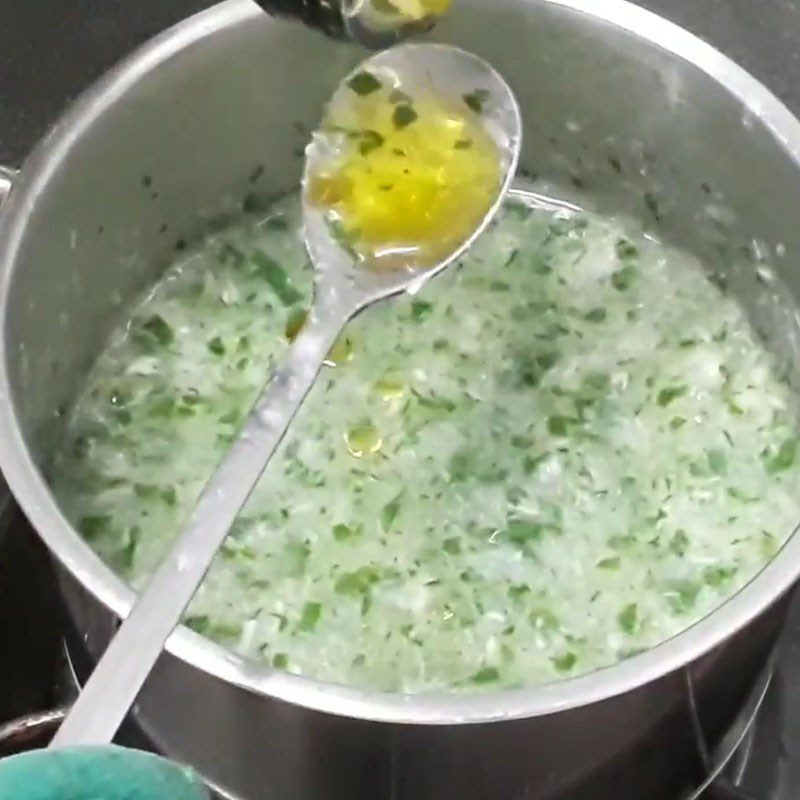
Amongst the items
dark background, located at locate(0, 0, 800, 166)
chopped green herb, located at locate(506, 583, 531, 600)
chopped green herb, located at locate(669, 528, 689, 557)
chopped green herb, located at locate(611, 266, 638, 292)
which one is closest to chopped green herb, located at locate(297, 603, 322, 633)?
chopped green herb, located at locate(506, 583, 531, 600)

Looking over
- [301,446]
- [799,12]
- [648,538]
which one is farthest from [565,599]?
[799,12]

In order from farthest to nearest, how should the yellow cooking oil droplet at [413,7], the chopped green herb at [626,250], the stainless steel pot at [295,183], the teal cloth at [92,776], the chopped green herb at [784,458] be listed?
the chopped green herb at [626,250] < the chopped green herb at [784,458] < the yellow cooking oil droplet at [413,7] < the stainless steel pot at [295,183] < the teal cloth at [92,776]

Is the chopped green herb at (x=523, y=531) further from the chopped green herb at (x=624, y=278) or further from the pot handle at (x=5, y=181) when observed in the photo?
the pot handle at (x=5, y=181)

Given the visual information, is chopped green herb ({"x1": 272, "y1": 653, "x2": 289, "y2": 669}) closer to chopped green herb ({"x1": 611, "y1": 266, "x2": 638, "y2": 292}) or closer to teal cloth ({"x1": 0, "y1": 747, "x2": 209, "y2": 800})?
teal cloth ({"x1": 0, "y1": 747, "x2": 209, "y2": 800})

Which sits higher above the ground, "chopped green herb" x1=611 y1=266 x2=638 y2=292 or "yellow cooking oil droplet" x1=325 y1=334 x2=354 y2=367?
"chopped green herb" x1=611 y1=266 x2=638 y2=292

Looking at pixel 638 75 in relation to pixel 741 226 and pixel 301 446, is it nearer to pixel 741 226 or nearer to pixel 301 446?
pixel 741 226

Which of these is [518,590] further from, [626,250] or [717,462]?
[626,250]

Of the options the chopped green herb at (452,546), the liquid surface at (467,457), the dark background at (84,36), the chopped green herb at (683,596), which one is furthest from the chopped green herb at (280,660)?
the dark background at (84,36)
